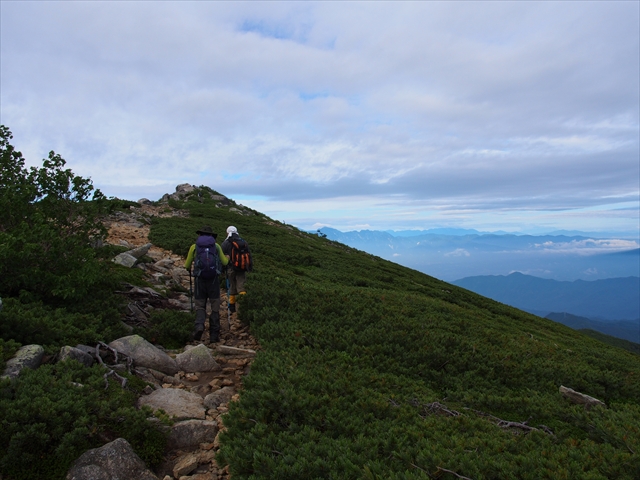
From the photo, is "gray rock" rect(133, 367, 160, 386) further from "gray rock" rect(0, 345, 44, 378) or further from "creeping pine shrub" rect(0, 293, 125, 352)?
"gray rock" rect(0, 345, 44, 378)

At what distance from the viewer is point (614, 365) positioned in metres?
11.4

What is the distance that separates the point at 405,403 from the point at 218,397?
295 centimetres

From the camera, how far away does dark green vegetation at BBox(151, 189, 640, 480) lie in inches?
153

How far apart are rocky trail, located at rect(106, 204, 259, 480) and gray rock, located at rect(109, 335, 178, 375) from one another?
144 millimetres

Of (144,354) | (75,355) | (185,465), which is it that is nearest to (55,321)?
(75,355)

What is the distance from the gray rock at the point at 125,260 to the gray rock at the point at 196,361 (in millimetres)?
7163

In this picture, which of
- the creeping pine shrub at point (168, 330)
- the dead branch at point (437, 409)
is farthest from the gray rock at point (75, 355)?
the dead branch at point (437, 409)

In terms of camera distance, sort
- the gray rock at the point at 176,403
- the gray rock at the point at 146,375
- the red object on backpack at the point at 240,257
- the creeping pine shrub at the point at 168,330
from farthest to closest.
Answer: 1. the red object on backpack at the point at 240,257
2. the creeping pine shrub at the point at 168,330
3. the gray rock at the point at 146,375
4. the gray rock at the point at 176,403

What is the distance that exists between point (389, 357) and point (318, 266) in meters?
15.5

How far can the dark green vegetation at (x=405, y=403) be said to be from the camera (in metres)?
3.90

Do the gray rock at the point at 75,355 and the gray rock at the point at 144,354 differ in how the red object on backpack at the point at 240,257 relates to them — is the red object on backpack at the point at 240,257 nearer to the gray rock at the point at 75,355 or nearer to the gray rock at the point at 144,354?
the gray rock at the point at 144,354

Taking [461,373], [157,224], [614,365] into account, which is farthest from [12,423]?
[157,224]

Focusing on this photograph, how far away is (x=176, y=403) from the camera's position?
545cm

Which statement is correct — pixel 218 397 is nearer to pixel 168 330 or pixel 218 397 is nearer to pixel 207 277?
pixel 168 330
